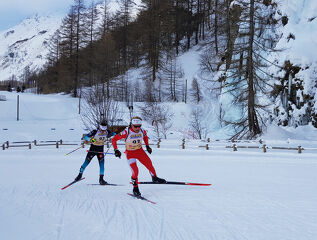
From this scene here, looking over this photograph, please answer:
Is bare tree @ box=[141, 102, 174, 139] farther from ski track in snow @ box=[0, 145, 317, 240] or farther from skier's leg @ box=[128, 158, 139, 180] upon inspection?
skier's leg @ box=[128, 158, 139, 180]

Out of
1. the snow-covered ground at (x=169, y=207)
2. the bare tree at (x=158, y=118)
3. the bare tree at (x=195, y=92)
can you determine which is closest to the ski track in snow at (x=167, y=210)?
the snow-covered ground at (x=169, y=207)

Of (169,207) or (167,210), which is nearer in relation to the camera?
(167,210)

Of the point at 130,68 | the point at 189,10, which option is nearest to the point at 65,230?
the point at 130,68

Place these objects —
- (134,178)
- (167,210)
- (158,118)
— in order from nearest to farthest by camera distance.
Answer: (167,210)
(134,178)
(158,118)

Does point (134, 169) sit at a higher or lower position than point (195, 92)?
lower

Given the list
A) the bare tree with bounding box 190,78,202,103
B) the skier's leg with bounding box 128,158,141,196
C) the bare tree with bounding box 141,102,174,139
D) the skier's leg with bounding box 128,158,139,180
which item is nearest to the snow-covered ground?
the skier's leg with bounding box 128,158,141,196

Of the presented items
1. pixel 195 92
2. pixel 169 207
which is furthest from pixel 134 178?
pixel 195 92

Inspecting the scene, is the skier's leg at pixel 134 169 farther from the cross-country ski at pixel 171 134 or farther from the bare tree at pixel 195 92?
the bare tree at pixel 195 92

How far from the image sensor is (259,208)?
5.54m

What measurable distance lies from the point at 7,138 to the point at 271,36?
3041 centimetres

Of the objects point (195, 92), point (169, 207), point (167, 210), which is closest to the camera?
point (167, 210)

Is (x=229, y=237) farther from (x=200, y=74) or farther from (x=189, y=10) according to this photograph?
(x=189, y=10)

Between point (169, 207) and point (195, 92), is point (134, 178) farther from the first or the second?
point (195, 92)

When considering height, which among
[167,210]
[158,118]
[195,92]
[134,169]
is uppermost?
[195,92]
